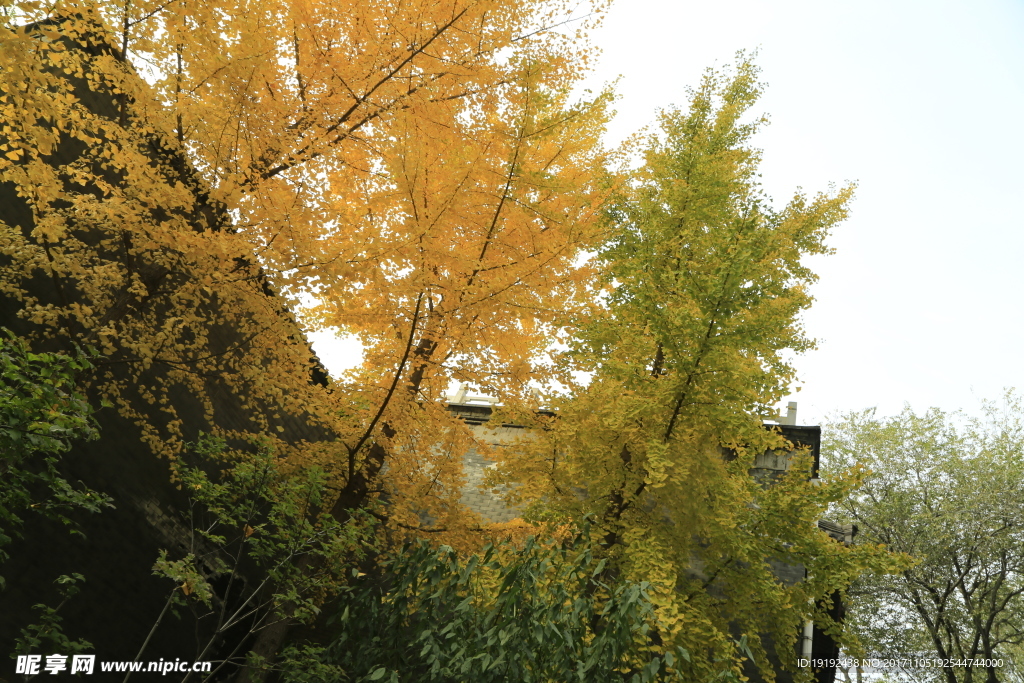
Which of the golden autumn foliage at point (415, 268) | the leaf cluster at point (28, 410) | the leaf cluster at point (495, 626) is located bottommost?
the leaf cluster at point (495, 626)

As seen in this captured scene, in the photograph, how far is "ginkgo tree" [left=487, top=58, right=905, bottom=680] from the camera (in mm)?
7789

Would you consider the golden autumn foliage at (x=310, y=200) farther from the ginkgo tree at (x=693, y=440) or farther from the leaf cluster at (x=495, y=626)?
the leaf cluster at (x=495, y=626)

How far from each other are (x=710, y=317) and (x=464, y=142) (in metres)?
3.55

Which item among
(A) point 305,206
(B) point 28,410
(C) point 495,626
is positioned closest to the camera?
(B) point 28,410

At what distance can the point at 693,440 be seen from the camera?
8297mm

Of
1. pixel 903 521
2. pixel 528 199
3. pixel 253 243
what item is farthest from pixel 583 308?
pixel 903 521

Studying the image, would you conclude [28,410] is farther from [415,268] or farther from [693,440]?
[693,440]

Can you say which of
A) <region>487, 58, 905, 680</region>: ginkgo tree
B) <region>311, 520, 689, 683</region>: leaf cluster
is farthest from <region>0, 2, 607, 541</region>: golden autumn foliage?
<region>311, 520, 689, 683</region>: leaf cluster

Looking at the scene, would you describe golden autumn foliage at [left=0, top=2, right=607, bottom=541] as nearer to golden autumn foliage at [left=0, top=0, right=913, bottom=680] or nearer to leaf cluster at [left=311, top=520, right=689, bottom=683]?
golden autumn foliage at [left=0, top=0, right=913, bottom=680]

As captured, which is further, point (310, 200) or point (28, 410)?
point (310, 200)

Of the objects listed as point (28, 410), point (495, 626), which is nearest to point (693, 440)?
point (495, 626)

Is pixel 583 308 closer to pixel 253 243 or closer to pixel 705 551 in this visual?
A: pixel 705 551

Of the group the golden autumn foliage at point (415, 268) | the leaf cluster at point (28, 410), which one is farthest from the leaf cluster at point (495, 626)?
the leaf cluster at point (28, 410)

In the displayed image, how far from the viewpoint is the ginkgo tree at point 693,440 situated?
7789 millimetres
